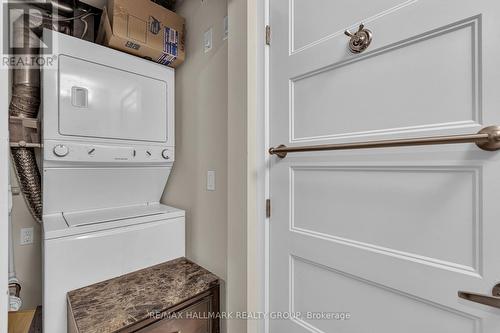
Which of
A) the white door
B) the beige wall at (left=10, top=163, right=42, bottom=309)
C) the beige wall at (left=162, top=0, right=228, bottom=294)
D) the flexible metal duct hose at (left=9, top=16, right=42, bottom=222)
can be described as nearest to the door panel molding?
the white door

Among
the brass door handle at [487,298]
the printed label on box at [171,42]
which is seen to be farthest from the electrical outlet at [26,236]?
the brass door handle at [487,298]

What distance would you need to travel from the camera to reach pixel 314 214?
3.50 ft

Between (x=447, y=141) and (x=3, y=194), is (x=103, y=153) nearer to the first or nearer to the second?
(x=3, y=194)

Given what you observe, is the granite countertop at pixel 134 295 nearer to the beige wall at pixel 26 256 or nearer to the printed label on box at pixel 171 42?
the beige wall at pixel 26 256

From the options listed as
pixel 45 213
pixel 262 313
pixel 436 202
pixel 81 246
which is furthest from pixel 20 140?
pixel 436 202

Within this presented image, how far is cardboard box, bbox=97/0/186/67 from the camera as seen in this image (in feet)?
4.73

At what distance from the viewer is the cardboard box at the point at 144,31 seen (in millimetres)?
1442

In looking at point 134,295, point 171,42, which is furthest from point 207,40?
point 134,295

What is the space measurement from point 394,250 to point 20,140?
6.80 feet

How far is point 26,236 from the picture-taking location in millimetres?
1624

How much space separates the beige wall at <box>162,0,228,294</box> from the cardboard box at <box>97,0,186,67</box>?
0.33 feet

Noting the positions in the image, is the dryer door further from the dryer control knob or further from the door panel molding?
the door panel molding

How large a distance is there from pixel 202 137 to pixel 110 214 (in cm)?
79

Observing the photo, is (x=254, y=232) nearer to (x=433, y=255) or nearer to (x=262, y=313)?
(x=262, y=313)
